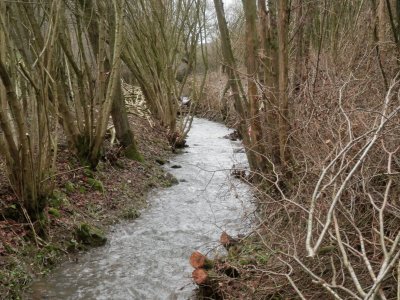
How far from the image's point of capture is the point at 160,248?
5773mm

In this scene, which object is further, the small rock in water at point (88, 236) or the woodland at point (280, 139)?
the small rock in water at point (88, 236)

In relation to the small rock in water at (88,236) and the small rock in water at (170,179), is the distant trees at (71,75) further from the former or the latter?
the small rock in water at (170,179)

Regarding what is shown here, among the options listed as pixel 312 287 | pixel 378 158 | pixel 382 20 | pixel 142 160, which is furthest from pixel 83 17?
pixel 312 287

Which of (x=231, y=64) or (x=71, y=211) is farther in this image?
(x=231, y=64)

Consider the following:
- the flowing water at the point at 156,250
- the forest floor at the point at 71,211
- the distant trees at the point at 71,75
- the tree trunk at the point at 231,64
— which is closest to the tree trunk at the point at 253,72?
the tree trunk at the point at 231,64

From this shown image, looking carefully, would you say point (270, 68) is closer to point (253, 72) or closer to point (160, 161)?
point (253, 72)

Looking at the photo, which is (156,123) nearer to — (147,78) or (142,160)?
(147,78)

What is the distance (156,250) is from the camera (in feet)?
18.7

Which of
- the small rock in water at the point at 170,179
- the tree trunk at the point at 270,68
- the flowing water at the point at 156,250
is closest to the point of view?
the flowing water at the point at 156,250

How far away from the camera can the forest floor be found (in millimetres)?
4719

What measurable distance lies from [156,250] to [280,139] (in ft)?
7.84

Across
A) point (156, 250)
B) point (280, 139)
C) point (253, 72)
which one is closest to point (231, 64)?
point (253, 72)

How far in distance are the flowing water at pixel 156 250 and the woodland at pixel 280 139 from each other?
18.9 inches

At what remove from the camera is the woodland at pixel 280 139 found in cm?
338
